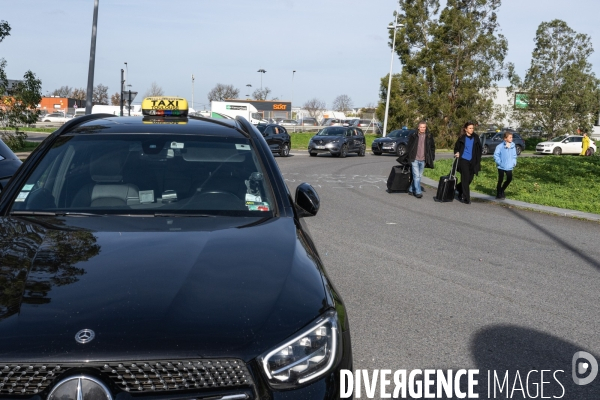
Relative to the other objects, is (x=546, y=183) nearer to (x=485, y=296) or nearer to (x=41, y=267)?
→ (x=485, y=296)

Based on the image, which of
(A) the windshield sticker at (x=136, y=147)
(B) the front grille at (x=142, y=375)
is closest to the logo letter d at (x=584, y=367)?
(B) the front grille at (x=142, y=375)

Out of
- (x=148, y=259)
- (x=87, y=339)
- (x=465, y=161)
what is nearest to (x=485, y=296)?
(x=148, y=259)

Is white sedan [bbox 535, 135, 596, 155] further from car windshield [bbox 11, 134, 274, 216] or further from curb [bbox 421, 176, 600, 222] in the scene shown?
car windshield [bbox 11, 134, 274, 216]

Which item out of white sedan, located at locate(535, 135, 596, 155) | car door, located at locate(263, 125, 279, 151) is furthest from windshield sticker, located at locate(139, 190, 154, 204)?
white sedan, located at locate(535, 135, 596, 155)

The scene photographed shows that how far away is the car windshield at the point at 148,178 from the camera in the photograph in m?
3.96

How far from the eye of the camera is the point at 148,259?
9.93 ft

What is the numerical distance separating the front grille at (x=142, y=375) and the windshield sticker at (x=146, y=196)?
1.80 metres

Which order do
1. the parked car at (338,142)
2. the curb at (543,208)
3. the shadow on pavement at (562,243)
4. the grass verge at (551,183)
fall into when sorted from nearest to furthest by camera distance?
1. the shadow on pavement at (562,243)
2. the curb at (543,208)
3. the grass verge at (551,183)
4. the parked car at (338,142)

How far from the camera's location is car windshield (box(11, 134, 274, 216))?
3965 millimetres

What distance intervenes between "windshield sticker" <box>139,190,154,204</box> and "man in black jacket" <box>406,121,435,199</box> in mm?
12925

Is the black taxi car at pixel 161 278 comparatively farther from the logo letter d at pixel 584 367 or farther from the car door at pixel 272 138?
the car door at pixel 272 138

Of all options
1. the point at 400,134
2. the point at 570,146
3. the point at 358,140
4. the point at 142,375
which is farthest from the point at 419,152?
the point at 570,146

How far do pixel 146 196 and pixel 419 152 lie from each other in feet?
42.6

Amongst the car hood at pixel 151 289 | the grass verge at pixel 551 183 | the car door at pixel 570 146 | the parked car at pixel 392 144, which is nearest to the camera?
the car hood at pixel 151 289
